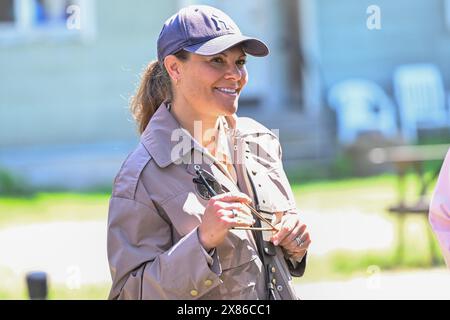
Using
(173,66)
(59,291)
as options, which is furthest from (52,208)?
(173,66)

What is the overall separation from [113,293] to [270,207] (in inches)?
21.9

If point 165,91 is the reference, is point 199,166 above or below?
below

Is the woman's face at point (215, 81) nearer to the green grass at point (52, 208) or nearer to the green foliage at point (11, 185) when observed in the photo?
the green grass at point (52, 208)

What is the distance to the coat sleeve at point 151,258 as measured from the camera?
2.85 m

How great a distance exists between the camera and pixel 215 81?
3070 millimetres

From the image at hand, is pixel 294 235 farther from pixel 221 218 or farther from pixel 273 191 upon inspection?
pixel 221 218

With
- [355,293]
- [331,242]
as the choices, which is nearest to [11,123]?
[331,242]

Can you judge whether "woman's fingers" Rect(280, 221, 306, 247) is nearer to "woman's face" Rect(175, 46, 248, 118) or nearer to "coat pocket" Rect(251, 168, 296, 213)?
"coat pocket" Rect(251, 168, 296, 213)

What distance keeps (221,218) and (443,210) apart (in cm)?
83

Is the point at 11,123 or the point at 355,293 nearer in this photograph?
the point at 355,293

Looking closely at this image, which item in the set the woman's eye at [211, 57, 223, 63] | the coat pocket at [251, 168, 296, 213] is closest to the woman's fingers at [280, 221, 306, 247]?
the coat pocket at [251, 168, 296, 213]

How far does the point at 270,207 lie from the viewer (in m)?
3.11
